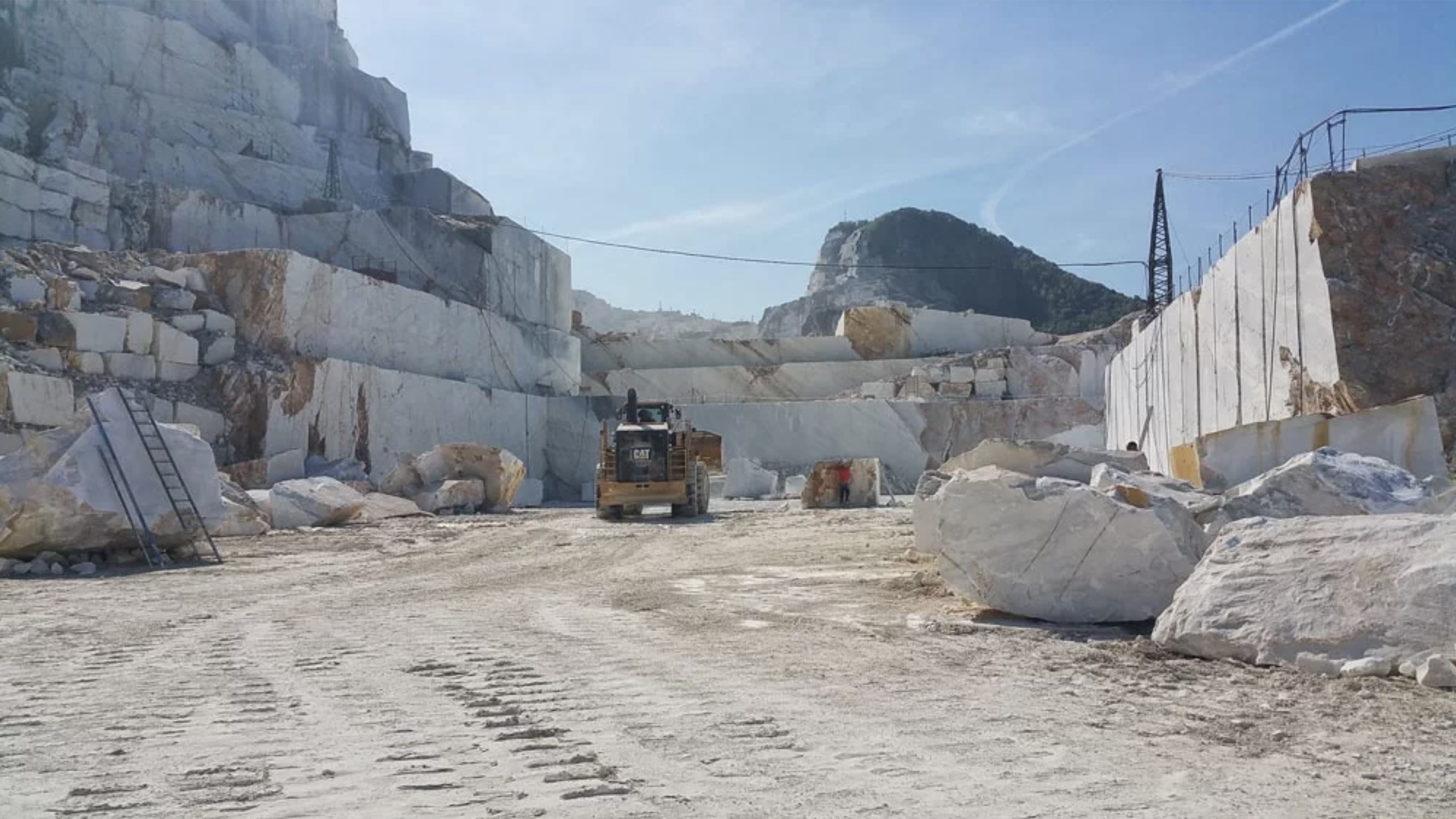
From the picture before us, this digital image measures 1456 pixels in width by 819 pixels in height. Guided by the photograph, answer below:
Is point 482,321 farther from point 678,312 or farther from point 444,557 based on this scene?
point 678,312

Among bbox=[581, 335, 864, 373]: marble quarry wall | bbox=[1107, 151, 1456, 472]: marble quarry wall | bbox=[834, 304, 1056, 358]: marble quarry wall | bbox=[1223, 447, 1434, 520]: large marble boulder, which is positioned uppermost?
bbox=[834, 304, 1056, 358]: marble quarry wall

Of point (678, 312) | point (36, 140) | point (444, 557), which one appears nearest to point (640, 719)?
point (444, 557)

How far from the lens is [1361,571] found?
15.3ft

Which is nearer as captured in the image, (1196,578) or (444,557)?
(1196,578)

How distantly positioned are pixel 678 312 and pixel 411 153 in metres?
52.2

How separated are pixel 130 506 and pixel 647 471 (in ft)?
30.6

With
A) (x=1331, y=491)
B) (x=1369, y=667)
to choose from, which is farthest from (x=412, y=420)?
(x=1369, y=667)

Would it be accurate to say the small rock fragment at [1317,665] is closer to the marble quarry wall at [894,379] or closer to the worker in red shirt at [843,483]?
the worker in red shirt at [843,483]

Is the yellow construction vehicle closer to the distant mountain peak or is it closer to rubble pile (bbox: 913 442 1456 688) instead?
rubble pile (bbox: 913 442 1456 688)

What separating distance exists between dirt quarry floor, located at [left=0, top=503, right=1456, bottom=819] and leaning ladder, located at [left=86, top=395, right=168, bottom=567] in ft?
10.7

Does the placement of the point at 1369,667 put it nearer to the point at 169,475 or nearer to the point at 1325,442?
the point at 1325,442

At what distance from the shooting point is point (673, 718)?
403cm

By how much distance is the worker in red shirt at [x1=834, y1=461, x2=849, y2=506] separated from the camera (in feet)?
72.8

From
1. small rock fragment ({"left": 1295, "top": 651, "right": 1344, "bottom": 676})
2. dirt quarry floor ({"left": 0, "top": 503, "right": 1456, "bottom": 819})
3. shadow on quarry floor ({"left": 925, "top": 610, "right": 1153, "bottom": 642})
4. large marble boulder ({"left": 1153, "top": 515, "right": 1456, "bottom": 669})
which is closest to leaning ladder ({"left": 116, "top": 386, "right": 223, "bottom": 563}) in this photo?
dirt quarry floor ({"left": 0, "top": 503, "right": 1456, "bottom": 819})
